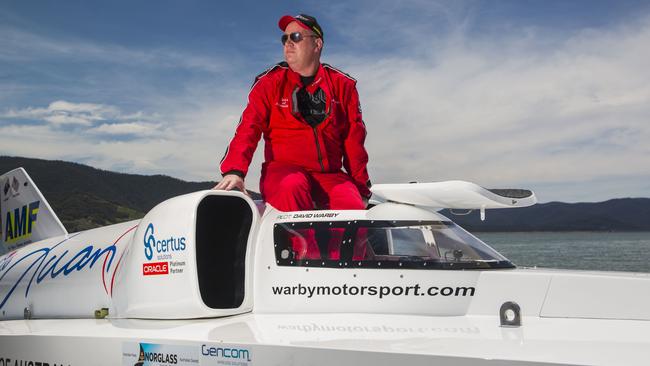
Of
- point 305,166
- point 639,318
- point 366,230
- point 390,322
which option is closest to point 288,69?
point 305,166

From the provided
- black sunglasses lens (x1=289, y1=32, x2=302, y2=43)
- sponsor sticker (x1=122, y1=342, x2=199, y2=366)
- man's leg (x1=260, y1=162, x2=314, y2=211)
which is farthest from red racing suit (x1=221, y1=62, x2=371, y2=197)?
sponsor sticker (x1=122, y1=342, x2=199, y2=366)

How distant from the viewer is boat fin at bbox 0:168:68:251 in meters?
7.77

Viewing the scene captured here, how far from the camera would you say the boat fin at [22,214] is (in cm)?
777

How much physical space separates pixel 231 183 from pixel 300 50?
1.33 metres

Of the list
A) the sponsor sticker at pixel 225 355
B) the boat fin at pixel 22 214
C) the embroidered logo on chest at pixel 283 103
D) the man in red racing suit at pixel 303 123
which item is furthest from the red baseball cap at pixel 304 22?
the boat fin at pixel 22 214

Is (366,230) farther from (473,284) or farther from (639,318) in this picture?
(639,318)

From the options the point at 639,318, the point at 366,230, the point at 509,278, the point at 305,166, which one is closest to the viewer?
the point at 639,318

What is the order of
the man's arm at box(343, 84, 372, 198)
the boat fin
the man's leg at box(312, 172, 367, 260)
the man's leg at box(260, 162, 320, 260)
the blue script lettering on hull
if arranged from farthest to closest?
the boat fin → the blue script lettering on hull → the man's arm at box(343, 84, 372, 198) → the man's leg at box(312, 172, 367, 260) → the man's leg at box(260, 162, 320, 260)

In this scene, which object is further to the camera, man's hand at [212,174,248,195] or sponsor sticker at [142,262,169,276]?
man's hand at [212,174,248,195]

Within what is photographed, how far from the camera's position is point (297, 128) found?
5.50 m

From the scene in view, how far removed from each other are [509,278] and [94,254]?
392 cm

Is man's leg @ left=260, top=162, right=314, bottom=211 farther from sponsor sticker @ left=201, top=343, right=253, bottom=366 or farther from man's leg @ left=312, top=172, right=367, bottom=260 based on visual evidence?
sponsor sticker @ left=201, top=343, right=253, bottom=366

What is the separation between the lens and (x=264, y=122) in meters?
5.63

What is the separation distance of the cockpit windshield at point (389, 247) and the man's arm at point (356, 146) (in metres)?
1.20
